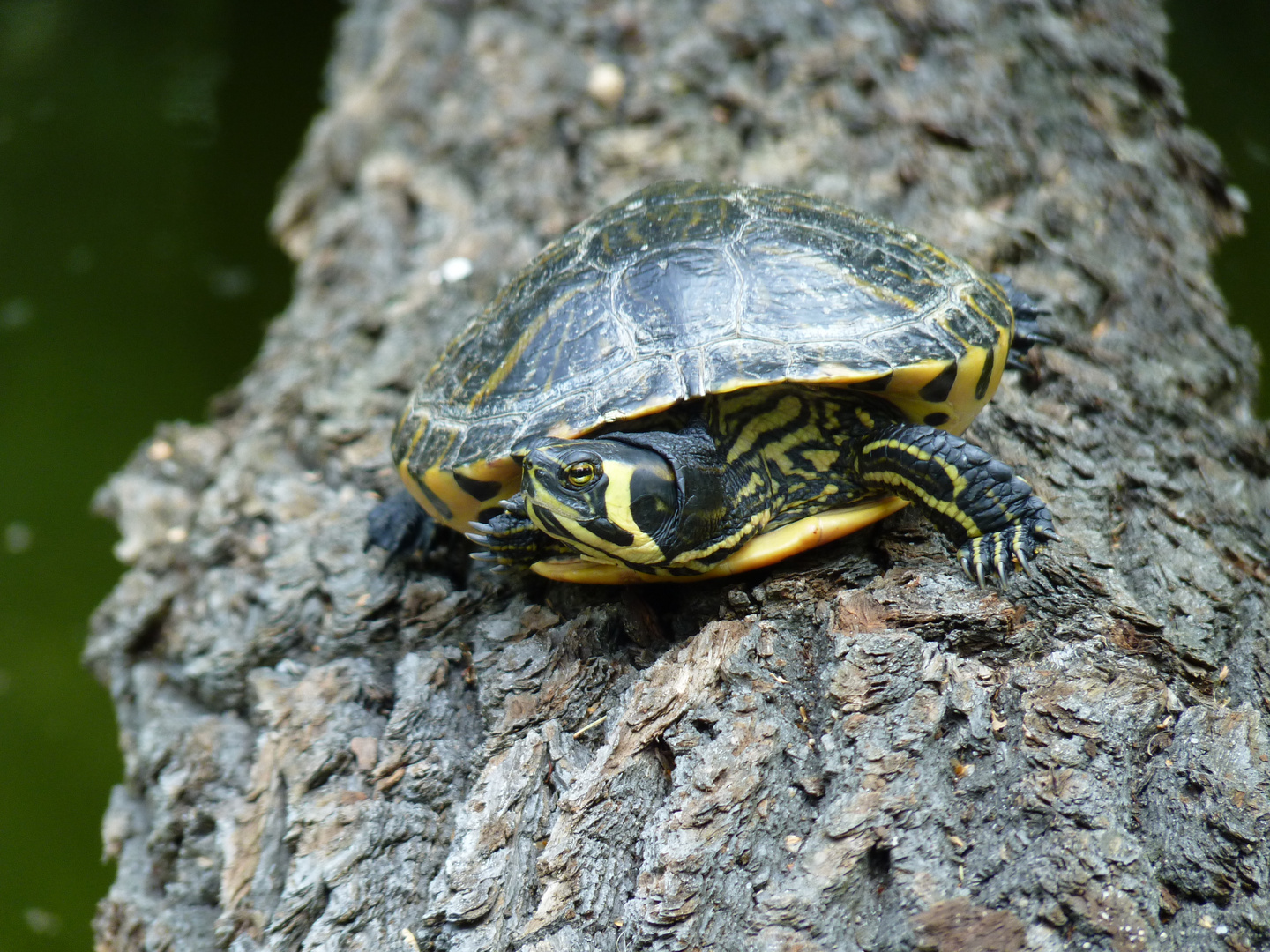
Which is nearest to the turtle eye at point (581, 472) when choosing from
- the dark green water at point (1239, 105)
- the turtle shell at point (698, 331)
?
the turtle shell at point (698, 331)

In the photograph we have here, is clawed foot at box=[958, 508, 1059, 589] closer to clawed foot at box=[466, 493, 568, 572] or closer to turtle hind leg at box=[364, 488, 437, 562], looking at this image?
clawed foot at box=[466, 493, 568, 572]

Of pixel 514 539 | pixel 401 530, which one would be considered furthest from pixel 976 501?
pixel 401 530

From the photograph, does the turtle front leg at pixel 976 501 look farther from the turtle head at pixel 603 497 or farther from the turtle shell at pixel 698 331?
the turtle head at pixel 603 497

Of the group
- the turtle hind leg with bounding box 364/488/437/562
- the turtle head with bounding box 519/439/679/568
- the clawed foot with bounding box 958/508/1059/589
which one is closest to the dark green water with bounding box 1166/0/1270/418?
the clawed foot with bounding box 958/508/1059/589

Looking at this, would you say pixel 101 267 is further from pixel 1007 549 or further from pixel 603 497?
pixel 1007 549

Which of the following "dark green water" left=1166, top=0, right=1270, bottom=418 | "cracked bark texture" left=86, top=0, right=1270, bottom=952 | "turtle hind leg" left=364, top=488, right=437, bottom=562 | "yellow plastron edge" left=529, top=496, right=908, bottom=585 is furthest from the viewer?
"dark green water" left=1166, top=0, right=1270, bottom=418

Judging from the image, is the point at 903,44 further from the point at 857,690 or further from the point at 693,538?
the point at 857,690

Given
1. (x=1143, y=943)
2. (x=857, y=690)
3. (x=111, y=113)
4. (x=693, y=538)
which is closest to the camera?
(x=1143, y=943)

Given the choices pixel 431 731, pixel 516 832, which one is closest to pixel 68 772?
pixel 431 731
